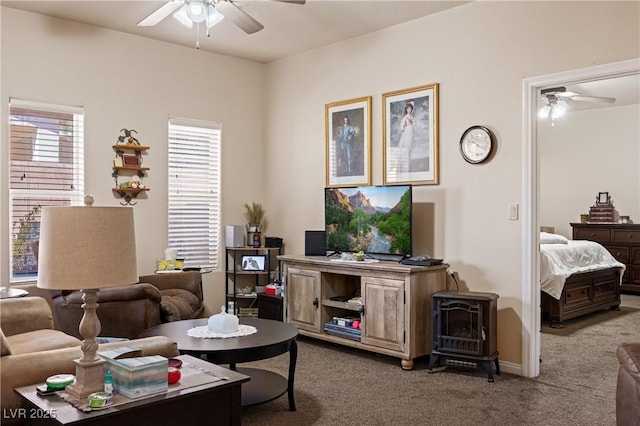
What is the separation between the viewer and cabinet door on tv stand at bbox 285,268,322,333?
495 centimetres

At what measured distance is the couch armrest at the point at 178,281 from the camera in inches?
200

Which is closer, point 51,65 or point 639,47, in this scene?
point 639,47

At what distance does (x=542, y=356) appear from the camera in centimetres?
464

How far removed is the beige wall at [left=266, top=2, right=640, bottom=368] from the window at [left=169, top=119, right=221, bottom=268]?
1633 millimetres

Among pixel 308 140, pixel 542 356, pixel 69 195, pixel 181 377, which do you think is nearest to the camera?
pixel 181 377

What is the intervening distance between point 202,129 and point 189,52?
0.81 m

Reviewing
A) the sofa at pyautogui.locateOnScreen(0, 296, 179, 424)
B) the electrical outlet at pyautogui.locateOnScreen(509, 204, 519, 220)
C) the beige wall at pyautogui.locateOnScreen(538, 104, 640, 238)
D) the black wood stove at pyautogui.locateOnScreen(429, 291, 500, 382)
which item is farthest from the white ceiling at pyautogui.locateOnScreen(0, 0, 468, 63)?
the beige wall at pyautogui.locateOnScreen(538, 104, 640, 238)

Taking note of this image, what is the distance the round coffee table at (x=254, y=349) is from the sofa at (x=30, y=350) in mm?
506

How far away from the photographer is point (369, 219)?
491 cm

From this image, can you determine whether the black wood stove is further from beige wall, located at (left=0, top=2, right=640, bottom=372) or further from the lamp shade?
the lamp shade

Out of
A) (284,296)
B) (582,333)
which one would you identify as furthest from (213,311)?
(582,333)

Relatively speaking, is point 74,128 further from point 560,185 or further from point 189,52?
point 560,185

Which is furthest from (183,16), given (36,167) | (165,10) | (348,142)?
(348,142)

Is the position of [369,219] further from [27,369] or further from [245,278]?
[27,369]
